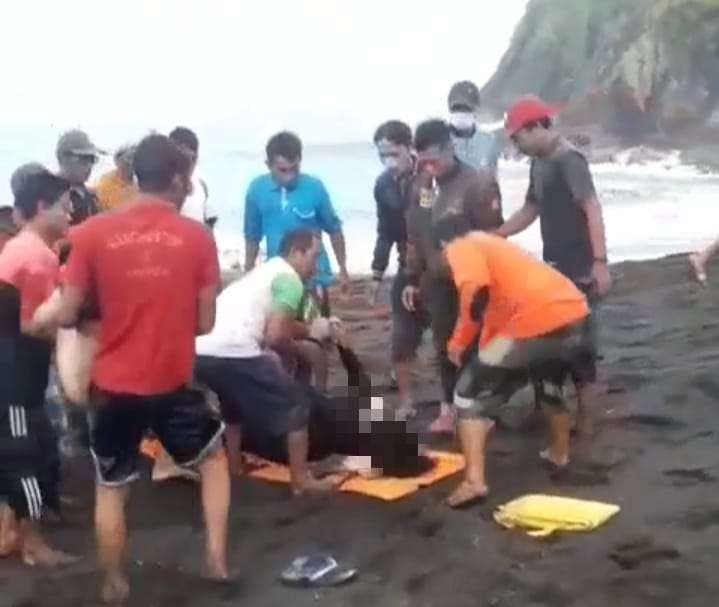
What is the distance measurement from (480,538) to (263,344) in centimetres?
84

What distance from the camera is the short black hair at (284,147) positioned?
4965 millimetres

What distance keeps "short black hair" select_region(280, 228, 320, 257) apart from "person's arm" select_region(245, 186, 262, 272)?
995mm

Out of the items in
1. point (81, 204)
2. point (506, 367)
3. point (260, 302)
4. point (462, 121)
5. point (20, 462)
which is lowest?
point (20, 462)

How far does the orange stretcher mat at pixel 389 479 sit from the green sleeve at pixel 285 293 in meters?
0.63

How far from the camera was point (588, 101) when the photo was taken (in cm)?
958

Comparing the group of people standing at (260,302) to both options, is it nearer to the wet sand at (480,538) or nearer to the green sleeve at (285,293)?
the green sleeve at (285,293)

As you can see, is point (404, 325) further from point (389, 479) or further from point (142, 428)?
point (142, 428)

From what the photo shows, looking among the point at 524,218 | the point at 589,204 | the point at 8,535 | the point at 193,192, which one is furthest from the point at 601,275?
the point at 8,535

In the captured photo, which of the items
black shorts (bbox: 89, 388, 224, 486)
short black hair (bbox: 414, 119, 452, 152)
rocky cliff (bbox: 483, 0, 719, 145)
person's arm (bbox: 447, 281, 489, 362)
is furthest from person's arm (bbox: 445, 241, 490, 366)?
rocky cliff (bbox: 483, 0, 719, 145)

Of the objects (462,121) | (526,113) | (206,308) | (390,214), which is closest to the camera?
(206,308)

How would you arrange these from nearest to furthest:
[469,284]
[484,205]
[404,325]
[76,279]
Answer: [76,279] → [469,284] → [484,205] → [404,325]

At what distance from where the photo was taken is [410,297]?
509 cm

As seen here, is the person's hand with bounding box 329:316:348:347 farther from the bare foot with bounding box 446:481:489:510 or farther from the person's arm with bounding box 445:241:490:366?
the bare foot with bounding box 446:481:489:510

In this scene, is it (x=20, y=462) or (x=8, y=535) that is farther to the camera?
(x=8, y=535)
